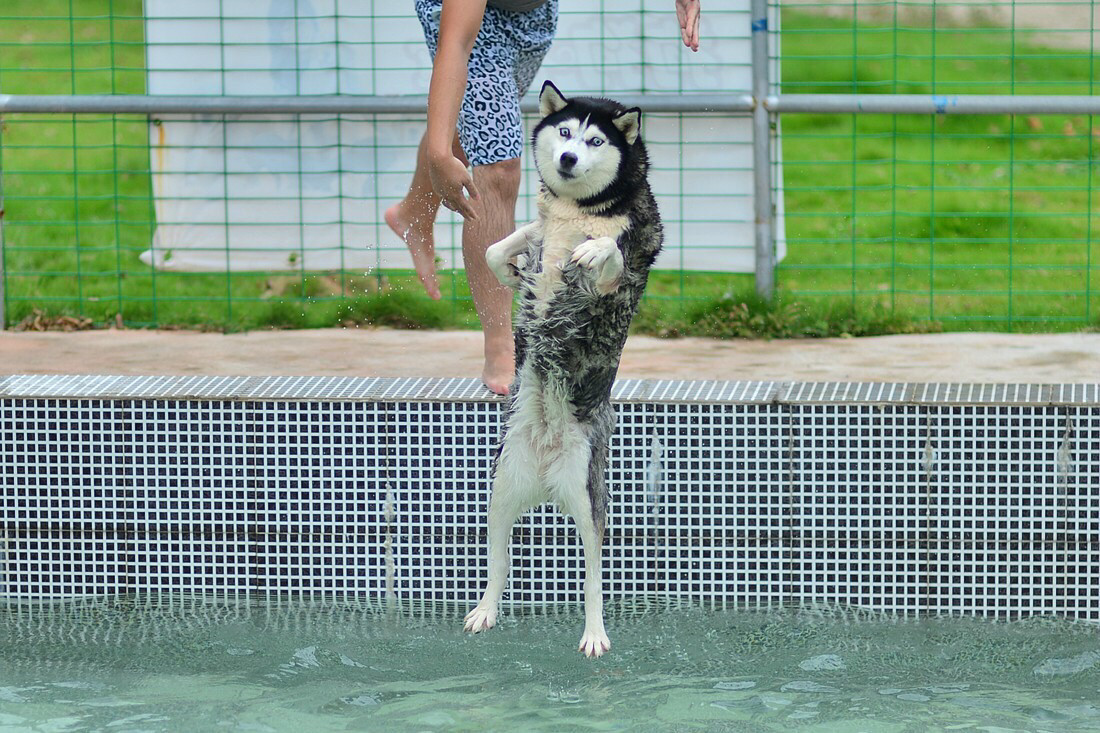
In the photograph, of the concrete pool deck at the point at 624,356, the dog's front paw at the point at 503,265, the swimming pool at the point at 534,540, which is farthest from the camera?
the concrete pool deck at the point at 624,356

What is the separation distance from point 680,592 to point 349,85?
3844 millimetres

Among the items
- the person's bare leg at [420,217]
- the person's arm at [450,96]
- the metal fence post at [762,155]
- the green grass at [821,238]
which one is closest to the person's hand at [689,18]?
the person's arm at [450,96]

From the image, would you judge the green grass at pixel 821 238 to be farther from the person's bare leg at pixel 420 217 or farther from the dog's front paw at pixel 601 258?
the dog's front paw at pixel 601 258

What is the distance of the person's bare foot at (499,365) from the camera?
518cm

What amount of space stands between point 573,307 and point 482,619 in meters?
0.87

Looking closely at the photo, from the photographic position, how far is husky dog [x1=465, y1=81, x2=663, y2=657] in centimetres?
367

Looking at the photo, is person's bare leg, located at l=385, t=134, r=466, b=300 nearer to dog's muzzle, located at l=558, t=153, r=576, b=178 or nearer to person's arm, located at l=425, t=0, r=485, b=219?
person's arm, located at l=425, t=0, r=485, b=219

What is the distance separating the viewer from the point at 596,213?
377cm

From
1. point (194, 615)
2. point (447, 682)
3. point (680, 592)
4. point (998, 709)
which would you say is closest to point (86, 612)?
point (194, 615)

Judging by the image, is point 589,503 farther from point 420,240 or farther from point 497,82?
point 420,240

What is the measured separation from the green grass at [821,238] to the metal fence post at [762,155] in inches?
7.3

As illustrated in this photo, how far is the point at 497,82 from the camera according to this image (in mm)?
5105

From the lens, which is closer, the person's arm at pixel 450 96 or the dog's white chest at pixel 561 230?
the dog's white chest at pixel 561 230

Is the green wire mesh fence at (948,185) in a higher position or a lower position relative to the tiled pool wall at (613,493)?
higher
